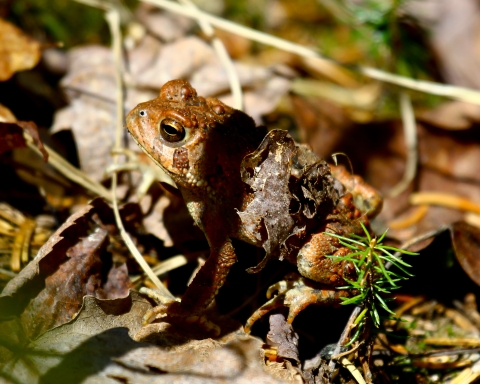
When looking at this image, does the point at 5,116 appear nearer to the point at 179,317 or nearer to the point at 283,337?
the point at 179,317

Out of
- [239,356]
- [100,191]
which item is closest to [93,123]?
[100,191]

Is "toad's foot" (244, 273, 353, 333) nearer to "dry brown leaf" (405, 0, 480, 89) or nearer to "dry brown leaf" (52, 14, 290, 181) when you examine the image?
"dry brown leaf" (52, 14, 290, 181)

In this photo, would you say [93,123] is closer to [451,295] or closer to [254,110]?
[254,110]

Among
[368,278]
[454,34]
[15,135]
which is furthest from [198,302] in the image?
[454,34]

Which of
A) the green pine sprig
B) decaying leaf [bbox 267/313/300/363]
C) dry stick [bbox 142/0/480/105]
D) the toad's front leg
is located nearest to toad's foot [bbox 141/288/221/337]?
the toad's front leg

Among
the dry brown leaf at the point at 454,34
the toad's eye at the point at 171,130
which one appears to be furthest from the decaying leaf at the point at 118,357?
the dry brown leaf at the point at 454,34
